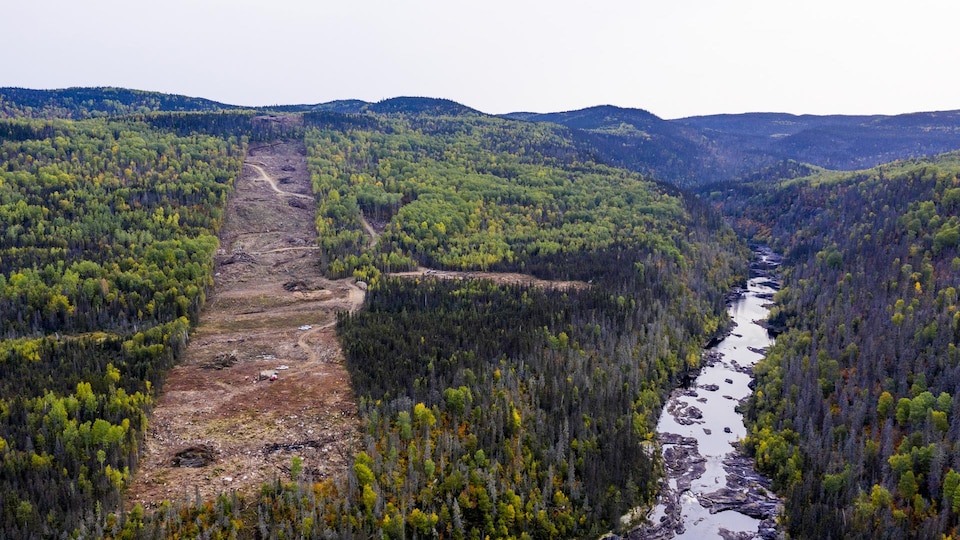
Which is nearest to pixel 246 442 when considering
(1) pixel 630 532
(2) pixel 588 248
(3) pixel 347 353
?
(3) pixel 347 353

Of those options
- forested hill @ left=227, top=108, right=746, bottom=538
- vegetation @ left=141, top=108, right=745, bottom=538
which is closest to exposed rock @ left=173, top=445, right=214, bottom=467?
vegetation @ left=141, top=108, right=745, bottom=538

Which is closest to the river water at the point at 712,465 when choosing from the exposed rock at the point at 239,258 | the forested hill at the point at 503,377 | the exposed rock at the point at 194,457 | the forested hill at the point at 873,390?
the forested hill at the point at 873,390

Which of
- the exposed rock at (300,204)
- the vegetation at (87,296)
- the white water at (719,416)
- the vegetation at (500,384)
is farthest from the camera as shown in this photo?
the exposed rock at (300,204)

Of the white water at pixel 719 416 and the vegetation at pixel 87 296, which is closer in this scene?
the vegetation at pixel 87 296

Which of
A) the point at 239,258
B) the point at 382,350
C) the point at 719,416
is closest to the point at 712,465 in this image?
the point at 719,416

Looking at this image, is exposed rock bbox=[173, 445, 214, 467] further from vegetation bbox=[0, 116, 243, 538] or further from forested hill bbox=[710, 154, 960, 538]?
forested hill bbox=[710, 154, 960, 538]

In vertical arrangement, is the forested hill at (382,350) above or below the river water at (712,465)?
above

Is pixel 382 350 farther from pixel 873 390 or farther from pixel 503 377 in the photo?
pixel 873 390

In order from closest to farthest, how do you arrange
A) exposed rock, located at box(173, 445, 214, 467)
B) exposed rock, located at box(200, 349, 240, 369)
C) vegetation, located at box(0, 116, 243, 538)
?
vegetation, located at box(0, 116, 243, 538) → exposed rock, located at box(173, 445, 214, 467) → exposed rock, located at box(200, 349, 240, 369)

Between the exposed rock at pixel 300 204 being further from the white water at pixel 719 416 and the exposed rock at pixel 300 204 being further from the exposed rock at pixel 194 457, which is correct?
the exposed rock at pixel 194 457
